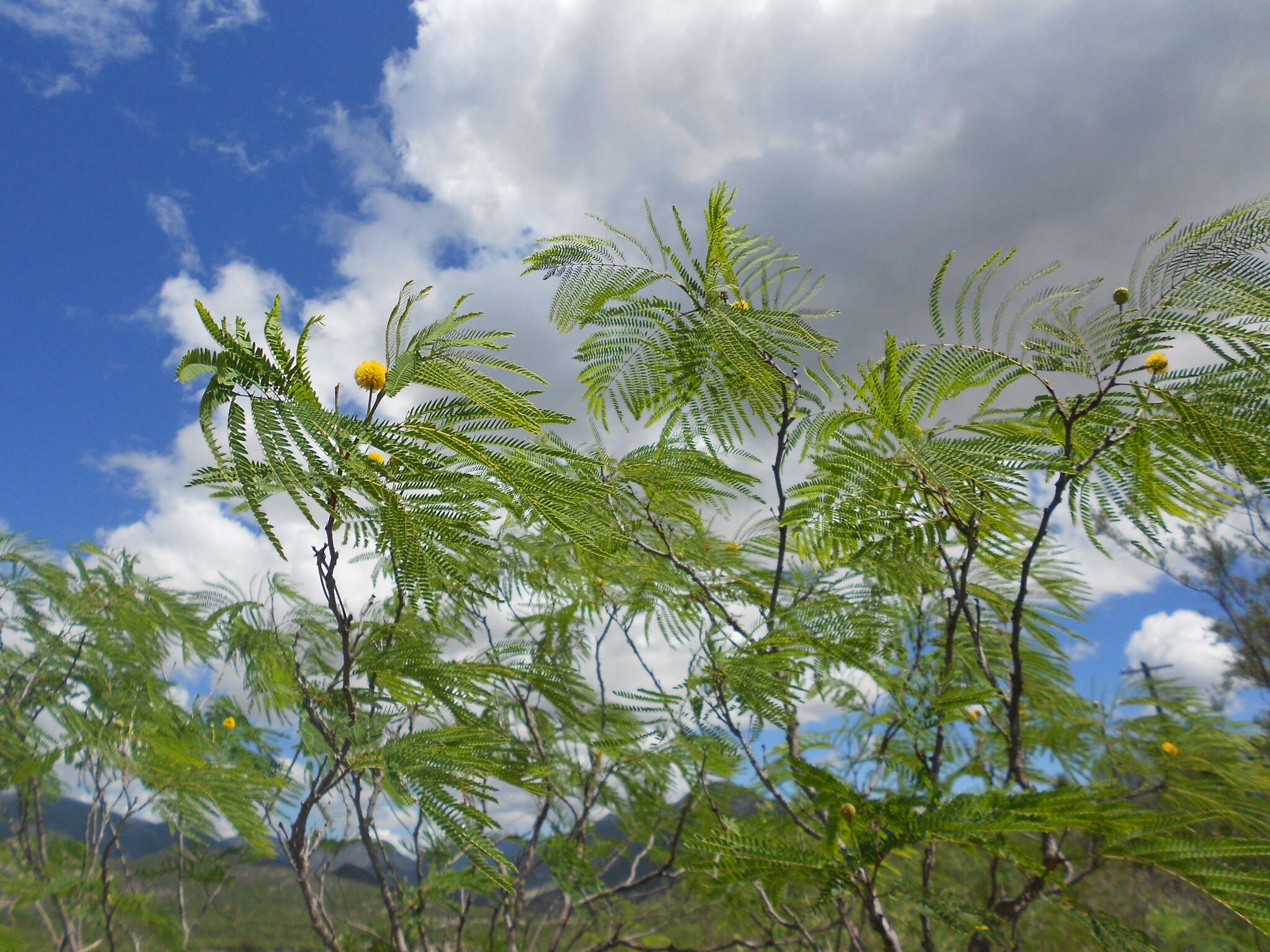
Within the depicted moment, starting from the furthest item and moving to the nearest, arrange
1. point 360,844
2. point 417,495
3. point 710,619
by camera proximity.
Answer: point 360,844 → point 710,619 → point 417,495

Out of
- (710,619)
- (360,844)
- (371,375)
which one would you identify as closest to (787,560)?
(710,619)

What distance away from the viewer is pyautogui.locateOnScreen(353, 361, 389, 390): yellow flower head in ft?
3.89

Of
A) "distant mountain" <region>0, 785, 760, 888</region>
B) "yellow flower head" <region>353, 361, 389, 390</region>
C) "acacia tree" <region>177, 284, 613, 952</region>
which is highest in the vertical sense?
"yellow flower head" <region>353, 361, 389, 390</region>

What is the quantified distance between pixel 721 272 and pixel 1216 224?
95cm

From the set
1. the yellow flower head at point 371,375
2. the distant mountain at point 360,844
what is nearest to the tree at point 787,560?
the yellow flower head at point 371,375

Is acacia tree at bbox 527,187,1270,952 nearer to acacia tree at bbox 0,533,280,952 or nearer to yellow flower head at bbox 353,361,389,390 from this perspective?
yellow flower head at bbox 353,361,389,390

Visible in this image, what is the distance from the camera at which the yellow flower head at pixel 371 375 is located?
3.89 feet

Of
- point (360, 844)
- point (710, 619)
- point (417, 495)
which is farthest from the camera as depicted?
point (360, 844)

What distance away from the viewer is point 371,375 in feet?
3.90

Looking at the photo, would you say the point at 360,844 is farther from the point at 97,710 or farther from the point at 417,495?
the point at 417,495

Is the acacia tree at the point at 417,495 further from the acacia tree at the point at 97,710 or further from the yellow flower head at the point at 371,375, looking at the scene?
the acacia tree at the point at 97,710

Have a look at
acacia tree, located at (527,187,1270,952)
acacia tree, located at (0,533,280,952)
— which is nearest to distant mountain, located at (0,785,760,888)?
acacia tree, located at (0,533,280,952)

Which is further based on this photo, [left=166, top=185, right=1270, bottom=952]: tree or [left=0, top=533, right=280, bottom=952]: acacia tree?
[left=0, top=533, right=280, bottom=952]: acacia tree

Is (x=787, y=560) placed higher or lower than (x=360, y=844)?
higher
